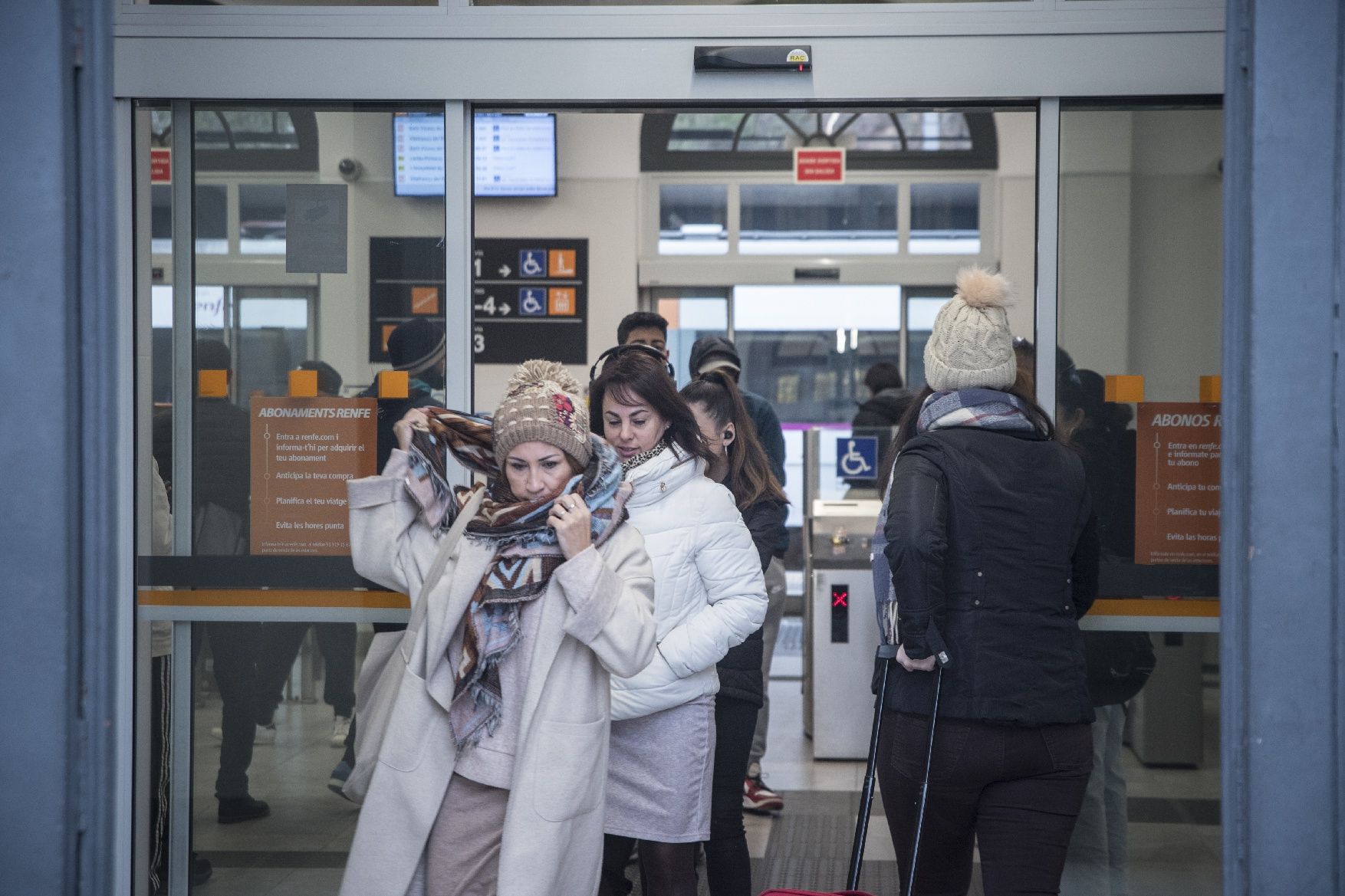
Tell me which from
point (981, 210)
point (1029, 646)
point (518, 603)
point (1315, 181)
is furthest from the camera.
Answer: point (981, 210)

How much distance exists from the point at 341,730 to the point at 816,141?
6.96 meters

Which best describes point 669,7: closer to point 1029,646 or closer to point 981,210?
point 1029,646

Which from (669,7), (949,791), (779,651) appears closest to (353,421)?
(669,7)

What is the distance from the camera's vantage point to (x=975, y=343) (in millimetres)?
2613

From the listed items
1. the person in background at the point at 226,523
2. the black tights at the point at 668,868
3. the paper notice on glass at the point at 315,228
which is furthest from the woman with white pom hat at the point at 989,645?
the person in background at the point at 226,523

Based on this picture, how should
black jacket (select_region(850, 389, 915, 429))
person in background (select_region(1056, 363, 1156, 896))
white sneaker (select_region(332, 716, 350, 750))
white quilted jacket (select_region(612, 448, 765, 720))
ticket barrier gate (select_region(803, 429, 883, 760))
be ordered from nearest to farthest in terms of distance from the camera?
1. white quilted jacket (select_region(612, 448, 765, 720))
2. person in background (select_region(1056, 363, 1156, 896))
3. white sneaker (select_region(332, 716, 350, 750))
4. ticket barrier gate (select_region(803, 429, 883, 760))
5. black jacket (select_region(850, 389, 915, 429))

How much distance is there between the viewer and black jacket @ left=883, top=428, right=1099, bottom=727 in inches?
95.8

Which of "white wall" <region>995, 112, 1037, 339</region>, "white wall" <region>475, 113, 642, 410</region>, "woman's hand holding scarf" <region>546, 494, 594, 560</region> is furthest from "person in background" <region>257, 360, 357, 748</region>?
"white wall" <region>995, 112, 1037, 339</region>

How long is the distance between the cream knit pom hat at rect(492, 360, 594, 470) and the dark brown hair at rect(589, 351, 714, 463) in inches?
18.4

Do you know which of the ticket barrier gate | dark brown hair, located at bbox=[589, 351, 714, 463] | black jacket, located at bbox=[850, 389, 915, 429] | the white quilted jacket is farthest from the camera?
black jacket, located at bbox=[850, 389, 915, 429]

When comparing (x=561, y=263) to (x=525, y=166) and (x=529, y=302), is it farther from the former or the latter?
(x=525, y=166)

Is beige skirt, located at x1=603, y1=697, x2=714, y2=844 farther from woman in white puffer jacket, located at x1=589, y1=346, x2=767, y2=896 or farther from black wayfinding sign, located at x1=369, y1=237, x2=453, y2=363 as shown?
black wayfinding sign, located at x1=369, y1=237, x2=453, y2=363

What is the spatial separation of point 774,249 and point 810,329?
0.68 metres

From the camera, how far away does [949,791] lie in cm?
249
